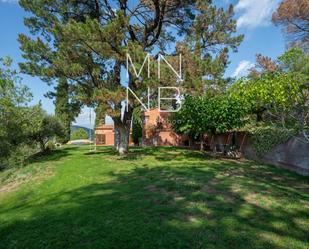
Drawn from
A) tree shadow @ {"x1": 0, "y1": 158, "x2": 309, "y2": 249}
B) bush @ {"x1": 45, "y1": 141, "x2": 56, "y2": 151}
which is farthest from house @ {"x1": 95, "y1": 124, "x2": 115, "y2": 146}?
tree shadow @ {"x1": 0, "y1": 158, "x2": 309, "y2": 249}

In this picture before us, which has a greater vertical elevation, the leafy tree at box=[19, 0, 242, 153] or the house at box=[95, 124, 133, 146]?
the leafy tree at box=[19, 0, 242, 153]

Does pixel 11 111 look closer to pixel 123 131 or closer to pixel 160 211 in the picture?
pixel 123 131

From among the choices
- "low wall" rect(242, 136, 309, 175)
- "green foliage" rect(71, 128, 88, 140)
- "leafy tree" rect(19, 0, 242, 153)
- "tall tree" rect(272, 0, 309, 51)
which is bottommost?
"low wall" rect(242, 136, 309, 175)

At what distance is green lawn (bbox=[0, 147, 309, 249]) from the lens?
4.08m

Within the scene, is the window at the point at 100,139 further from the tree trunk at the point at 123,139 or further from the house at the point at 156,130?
the tree trunk at the point at 123,139

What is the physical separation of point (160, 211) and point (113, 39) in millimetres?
8709

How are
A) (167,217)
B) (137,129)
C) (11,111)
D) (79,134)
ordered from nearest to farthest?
(167,217) < (11,111) < (137,129) < (79,134)

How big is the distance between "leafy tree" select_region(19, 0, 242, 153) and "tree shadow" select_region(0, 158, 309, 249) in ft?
19.7

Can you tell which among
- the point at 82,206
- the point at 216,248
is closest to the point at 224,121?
the point at 82,206

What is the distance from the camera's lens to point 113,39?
12070 mm

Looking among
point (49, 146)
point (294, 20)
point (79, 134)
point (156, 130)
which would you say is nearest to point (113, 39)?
point (49, 146)

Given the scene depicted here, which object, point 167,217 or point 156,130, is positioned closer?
point 167,217

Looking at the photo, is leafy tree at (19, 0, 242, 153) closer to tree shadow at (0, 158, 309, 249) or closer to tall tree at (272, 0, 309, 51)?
tall tree at (272, 0, 309, 51)

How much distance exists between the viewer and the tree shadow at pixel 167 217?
13.2 ft
